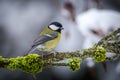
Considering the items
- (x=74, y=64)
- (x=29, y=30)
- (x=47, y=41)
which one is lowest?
(x=74, y=64)

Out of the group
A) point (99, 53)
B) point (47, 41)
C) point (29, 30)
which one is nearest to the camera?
point (99, 53)

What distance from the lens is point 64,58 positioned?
246 cm

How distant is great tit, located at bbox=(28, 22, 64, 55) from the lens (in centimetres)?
287

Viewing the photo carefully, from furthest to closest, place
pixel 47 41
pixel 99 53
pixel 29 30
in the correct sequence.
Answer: pixel 29 30, pixel 47 41, pixel 99 53

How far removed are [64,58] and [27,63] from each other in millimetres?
222

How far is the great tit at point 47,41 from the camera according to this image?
2.87m

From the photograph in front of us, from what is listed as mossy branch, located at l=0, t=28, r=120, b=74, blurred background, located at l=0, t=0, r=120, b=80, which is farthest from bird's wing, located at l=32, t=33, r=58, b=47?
blurred background, located at l=0, t=0, r=120, b=80

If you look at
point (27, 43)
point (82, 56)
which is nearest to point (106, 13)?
point (82, 56)

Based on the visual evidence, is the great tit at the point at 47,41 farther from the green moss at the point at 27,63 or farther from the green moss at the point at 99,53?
the green moss at the point at 99,53

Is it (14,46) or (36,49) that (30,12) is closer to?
(14,46)

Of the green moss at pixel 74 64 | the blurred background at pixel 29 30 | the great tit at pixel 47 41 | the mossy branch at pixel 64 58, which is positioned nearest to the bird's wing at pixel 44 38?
the great tit at pixel 47 41

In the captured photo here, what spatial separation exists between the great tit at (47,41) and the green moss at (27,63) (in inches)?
7.9

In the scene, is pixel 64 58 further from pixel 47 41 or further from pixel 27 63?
pixel 47 41

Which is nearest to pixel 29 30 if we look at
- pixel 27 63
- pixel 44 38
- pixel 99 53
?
pixel 44 38
